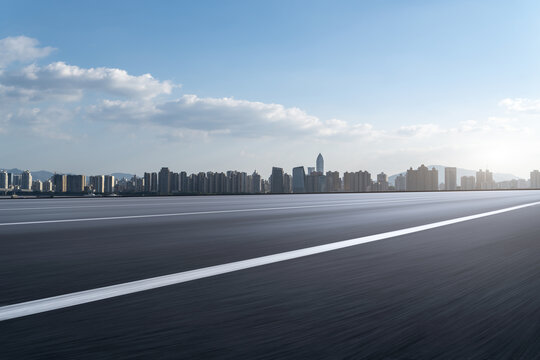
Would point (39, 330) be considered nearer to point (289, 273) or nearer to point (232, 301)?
point (232, 301)

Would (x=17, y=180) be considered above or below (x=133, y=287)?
above

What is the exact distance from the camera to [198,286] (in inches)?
125

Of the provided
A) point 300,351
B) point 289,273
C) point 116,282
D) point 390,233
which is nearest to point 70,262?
point 116,282

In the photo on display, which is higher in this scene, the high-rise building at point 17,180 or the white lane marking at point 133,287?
the high-rise building at point 17,180

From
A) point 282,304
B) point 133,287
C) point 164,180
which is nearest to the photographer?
point 282,304

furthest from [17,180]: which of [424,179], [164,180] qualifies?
[424,179]

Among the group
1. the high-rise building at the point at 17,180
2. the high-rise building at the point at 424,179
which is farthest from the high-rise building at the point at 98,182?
the high-rise building at the point at 424,179

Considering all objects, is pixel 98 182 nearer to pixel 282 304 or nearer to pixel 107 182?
pixel 107 182

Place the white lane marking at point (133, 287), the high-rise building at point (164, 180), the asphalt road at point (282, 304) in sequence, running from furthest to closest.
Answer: the high-rise building at point (164, 180), the white lane marking at point (133, 287), the asphalt road at point (282, 304)

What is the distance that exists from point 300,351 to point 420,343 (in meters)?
0.59

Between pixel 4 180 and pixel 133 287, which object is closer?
pixel 133 287

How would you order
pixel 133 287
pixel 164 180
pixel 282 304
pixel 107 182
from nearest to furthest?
pixel 282 304 → pixel 133 287 → pixel 164 180 → pixel 107 182

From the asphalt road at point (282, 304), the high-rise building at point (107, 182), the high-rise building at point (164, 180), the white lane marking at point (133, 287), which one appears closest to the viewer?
the asphalt road at point (282, 304)

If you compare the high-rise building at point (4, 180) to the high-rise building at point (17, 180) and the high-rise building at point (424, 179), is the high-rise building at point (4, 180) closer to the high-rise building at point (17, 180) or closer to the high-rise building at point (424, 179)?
the high-rise building at point (17, 180)
